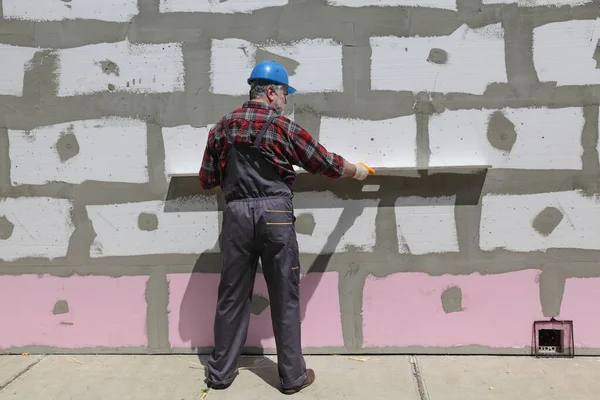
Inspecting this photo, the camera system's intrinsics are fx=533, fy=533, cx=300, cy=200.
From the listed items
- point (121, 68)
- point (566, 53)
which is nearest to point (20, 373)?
point (121, 68)

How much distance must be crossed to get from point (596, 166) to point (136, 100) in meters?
3.19

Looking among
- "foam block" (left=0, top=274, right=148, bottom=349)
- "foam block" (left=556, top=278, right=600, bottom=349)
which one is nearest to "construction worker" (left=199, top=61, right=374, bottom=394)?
"foam block" (left=0, top=274, right=148, bottom=349)

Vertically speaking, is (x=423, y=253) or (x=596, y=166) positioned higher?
(x=596, y=166)

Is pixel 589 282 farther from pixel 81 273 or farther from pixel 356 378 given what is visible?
pixel 81 273

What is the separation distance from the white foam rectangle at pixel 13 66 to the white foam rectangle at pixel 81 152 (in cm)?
31

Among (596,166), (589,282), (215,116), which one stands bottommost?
(589,282)

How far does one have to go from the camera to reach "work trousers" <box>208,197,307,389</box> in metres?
3.13

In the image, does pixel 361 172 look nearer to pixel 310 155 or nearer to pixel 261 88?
pixel 310 155

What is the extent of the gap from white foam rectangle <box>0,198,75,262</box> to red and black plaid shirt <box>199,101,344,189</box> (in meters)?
1.41

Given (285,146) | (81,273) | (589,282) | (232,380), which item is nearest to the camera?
(285,146)

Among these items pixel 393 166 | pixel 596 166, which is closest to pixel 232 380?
pixel 393 166

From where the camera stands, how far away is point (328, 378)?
11.2ft

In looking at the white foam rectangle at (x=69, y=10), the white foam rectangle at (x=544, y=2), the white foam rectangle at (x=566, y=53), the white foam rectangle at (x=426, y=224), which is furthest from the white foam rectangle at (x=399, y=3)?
the white foam rectangle at (x=69, y=10)

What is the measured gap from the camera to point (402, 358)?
12.1 feet
